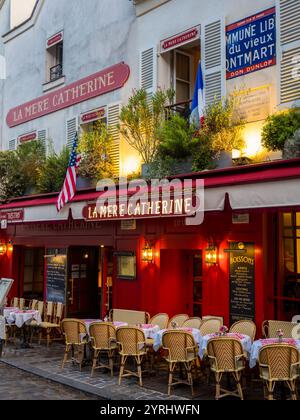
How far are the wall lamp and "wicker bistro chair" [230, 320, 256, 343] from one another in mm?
2911

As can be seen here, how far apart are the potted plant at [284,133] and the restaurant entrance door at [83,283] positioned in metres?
6.79

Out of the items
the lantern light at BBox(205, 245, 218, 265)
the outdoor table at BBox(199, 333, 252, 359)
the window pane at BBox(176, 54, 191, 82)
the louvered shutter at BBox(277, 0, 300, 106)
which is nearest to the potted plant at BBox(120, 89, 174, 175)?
the window pane at BBox(176, 54, 191, 82)

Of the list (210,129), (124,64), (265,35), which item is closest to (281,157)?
(210,129)

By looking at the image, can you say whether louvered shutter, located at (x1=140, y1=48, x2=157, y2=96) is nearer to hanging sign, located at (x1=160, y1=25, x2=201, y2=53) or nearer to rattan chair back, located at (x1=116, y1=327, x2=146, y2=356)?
hanging sign, located at (x1=160, y1=25, x2=201, y2=53)

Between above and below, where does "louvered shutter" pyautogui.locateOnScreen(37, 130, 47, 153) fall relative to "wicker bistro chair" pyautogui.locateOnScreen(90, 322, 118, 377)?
above

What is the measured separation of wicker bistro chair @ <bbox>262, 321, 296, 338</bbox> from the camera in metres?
8.45

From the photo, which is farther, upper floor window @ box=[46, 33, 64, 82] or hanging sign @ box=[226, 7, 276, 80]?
upper floor window @ box=[46, 33, 64, 82]

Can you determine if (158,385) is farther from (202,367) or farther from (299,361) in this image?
(299,361)

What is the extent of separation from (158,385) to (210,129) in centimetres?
508

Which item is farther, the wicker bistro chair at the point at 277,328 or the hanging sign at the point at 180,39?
the hanging sign at the point at 180,39

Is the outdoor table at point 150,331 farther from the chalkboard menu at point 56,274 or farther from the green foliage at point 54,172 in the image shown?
the green foliage at point 54,172

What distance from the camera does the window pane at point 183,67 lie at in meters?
12.2
